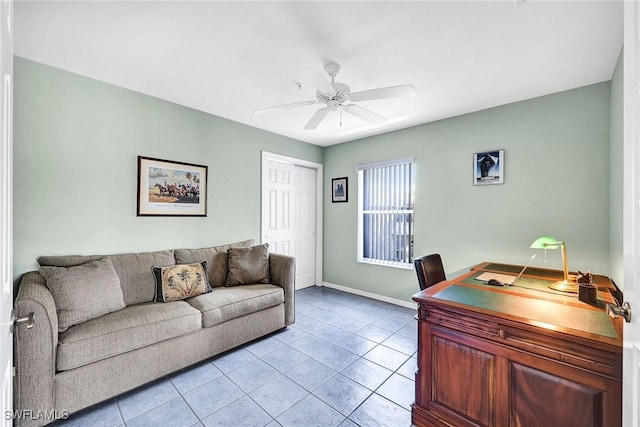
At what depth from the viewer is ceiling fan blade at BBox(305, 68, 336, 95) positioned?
1918mm

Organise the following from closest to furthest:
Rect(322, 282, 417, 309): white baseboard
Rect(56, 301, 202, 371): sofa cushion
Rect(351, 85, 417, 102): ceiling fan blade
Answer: Rect(56, 301, 202, 371): sofa cushion
Rect(351, 85, 417, 102): ceiling fan blade
Rect(322, 282, 417, 309): white baseboard

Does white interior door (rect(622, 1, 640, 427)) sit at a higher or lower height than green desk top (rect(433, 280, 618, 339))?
higher

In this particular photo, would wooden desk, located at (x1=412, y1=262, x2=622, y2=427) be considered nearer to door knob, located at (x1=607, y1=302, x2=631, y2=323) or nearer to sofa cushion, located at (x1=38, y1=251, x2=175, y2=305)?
door knob, located at (x1=607, y1=302, x2=631, y2=323)

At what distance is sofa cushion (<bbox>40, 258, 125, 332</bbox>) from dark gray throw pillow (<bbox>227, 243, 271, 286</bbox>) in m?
1.07

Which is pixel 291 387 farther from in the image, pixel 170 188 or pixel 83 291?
pixel 170 188

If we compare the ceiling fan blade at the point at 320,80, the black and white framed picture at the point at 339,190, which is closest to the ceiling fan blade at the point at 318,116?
the ceiling fan blade at the point at 320,80

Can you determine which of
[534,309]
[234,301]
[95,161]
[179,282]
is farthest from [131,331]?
[534,309]

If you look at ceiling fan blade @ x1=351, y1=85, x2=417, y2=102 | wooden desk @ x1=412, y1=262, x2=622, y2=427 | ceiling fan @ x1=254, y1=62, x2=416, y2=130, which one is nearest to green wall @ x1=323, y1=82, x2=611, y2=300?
wooden desk @ x1=412, y1=262, x2=622, y2=427

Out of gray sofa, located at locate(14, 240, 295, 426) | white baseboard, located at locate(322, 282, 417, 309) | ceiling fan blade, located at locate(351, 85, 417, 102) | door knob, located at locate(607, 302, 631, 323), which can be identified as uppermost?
ceiling fan blade, located at locate(351, 85, 417, 102)

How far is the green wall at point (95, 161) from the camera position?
219cm

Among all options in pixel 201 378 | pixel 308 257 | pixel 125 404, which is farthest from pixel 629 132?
pixel 308 257

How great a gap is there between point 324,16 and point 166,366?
2715 millimetres

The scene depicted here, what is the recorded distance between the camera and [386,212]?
4.10 metres

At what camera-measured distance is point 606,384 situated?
114 cm
